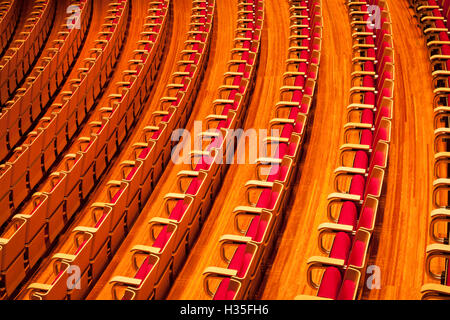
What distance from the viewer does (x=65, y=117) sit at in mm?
757

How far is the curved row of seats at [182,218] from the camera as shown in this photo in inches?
16.0

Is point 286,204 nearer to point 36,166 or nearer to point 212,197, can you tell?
point 212,197

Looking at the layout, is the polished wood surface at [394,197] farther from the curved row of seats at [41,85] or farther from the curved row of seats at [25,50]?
the curved row of seats at [25,50]

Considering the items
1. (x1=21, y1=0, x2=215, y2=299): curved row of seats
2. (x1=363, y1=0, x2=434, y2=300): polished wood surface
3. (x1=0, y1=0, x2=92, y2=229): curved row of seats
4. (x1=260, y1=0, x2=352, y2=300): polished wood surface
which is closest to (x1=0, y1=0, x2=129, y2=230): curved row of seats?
(x1=0, y1=0, x2=92, y2=229): curved row of seats

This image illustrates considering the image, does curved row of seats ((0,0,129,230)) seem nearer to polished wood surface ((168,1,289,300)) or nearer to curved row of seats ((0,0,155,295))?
curved row of seats ((0,0,155,295))

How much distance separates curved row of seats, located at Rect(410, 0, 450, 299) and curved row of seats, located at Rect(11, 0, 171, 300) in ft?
1.04

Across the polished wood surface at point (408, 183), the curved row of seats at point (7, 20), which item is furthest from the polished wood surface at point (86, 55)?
the polished wood surface at point (408, 183)

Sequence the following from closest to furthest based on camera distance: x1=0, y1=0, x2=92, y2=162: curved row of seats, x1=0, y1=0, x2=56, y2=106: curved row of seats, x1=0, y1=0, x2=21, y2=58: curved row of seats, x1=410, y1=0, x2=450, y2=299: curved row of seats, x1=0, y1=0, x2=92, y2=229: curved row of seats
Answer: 1. x1=410, y1=0, x2=450, y2=299: curved row of seats
2. x1=0, y1=0, x2=92, y2=229: curved row of seats
3. x1=0, y1=0, x2=92, y2=162: curved row of seats
4. x1=0, y1=0, x2=56, y2=106: curved row of seats
5. x1=0, y1=0, x2=21, y2=58: curved row of seats

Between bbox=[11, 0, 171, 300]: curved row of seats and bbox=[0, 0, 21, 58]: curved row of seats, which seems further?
bbox=[0, 0, 21, 58]: curved row of seats

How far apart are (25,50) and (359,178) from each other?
86 centimetres

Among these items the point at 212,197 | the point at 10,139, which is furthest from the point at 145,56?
the point at 212,197

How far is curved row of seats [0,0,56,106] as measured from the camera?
956 mm

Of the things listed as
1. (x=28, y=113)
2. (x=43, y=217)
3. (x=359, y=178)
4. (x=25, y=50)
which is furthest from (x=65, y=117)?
(x=359, y=178)

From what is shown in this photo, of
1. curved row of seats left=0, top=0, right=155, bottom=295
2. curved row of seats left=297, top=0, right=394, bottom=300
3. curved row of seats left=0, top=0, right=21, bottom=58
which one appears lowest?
curved row of seats left=0, top=0, right=155, bottom=295
